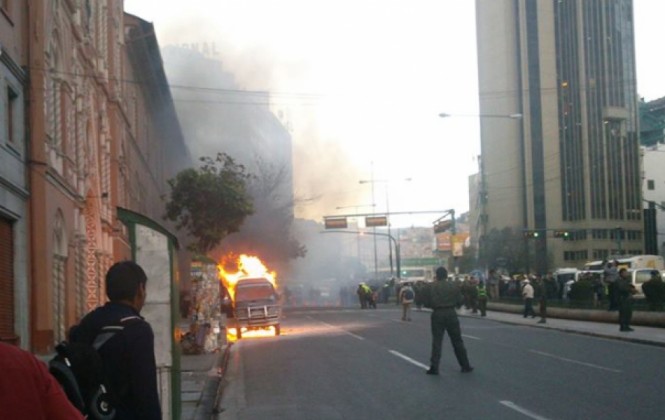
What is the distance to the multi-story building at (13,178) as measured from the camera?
18844mm

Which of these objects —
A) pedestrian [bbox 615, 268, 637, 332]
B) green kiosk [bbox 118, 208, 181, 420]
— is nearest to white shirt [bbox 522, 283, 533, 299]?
pedestrian [bbox 615, 268, 637, 332]

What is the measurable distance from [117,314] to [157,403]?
0.51 m

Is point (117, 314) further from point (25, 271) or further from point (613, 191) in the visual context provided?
point (613, 191)

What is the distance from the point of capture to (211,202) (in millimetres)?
43438

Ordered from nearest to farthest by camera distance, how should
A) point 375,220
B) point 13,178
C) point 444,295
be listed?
point 444,295 < point 13,178 < point 375,220

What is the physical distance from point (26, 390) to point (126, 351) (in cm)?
226

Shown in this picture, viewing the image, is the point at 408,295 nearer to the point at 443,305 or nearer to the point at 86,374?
the point at 443,305

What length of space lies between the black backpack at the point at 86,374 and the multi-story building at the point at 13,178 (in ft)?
46.4

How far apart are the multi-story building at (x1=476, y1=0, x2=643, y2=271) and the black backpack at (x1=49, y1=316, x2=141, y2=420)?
9756cm

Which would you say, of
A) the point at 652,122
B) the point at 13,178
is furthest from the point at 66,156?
the point at 652,122

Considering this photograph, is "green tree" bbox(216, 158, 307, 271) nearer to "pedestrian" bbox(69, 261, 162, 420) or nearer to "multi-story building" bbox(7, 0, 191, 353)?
"multi-story building" bbox(7, 0, 191, 353)

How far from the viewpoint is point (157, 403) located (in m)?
4.76

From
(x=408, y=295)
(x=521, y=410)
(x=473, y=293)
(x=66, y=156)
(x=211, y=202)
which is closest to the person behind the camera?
(x=521, y=410)

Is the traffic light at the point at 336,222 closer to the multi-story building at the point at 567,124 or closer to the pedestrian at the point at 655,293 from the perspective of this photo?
the pedestrian at the point at 655,293
